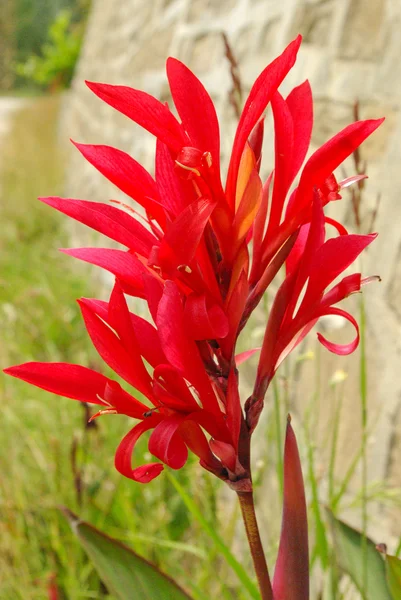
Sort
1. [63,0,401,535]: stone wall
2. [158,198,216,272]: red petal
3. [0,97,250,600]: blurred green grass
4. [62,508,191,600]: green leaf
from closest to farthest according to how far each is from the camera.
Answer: [158,198,216,272]: red petal
[62,508,191,600]: green leaf
[63,0,401,535]: stone wall
[0,97,250,600]: blurred green grass

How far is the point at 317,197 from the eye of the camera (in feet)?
1.22

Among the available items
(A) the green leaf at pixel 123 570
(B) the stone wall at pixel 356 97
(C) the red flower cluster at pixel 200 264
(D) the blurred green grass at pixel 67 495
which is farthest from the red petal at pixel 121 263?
(B) the stone wall at pixel 356 97

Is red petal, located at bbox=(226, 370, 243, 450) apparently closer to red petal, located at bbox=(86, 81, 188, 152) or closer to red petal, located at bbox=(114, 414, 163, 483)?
red petal, located at bbox=(114, 414, 163, 483)

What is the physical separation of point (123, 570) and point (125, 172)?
13.4 inches

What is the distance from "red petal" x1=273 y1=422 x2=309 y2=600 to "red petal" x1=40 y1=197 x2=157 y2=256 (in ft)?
0.59

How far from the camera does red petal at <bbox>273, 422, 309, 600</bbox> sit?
0.43 meters

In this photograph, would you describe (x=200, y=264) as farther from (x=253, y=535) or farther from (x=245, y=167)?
(x=253, y=535)

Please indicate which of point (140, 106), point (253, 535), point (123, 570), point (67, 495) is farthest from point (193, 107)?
point (67, 495)

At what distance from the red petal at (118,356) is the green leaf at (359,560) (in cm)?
30

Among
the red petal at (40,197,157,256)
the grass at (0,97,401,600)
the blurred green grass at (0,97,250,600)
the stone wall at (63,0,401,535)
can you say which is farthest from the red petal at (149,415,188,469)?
the stone wall at (63,0,401,535)

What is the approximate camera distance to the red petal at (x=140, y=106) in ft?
1.22

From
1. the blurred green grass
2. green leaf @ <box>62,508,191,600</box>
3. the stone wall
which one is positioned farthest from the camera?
the blurred green grass

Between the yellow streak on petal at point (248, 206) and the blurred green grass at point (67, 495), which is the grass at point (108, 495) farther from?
the yellow streak on petal at point (248, 206)

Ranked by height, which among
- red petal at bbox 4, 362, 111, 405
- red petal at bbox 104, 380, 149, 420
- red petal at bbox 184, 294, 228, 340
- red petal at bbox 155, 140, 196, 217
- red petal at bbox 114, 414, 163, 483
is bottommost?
red petal at bbox 114, 414, 163, 483
